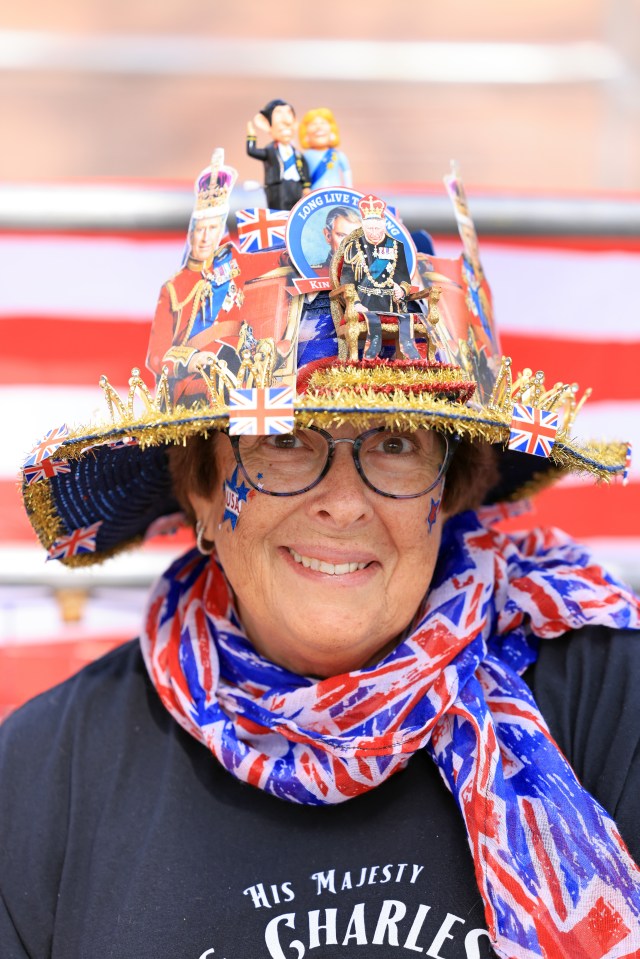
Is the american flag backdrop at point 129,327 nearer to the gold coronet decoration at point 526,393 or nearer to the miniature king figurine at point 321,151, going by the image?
the miniature king figurine at point 321,151

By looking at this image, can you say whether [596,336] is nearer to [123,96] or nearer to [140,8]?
[123,96]

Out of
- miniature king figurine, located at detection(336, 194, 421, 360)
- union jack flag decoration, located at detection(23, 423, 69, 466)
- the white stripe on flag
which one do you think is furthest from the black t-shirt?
the white stripe on flag

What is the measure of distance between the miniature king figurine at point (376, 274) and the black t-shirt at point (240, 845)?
32.7 inches

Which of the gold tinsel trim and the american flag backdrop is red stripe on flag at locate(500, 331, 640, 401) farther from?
the gold tinsel trim

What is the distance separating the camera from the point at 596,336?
11.0 ft

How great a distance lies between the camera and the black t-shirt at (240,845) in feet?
6.88

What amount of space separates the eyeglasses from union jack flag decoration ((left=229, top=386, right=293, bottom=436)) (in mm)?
274

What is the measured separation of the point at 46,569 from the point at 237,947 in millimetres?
1499

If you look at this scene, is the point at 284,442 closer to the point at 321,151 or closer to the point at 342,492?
the point at 342,492

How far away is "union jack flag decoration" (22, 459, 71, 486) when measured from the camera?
2295mm

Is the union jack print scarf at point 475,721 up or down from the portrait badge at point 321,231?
down

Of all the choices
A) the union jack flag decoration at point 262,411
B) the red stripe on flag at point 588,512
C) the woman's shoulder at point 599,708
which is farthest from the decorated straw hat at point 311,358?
the red stripe on flag at point 588,512

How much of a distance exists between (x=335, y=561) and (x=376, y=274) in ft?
1.99

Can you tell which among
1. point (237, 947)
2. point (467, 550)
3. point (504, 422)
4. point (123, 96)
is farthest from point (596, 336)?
point (123, 96)
